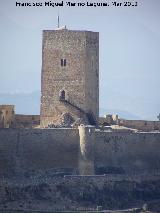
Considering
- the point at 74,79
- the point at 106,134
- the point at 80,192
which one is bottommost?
the point at 80,192

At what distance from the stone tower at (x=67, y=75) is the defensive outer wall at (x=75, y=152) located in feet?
15.2

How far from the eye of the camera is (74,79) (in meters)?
60.5

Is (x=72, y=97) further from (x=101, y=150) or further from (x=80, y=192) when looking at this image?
(x=80, y=192)

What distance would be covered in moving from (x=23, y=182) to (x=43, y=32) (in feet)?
44.9

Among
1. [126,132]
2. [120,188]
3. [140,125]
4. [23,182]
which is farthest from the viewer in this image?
[140,125]

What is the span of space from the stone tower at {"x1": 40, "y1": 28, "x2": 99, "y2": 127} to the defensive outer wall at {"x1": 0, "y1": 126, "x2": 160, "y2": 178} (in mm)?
4625

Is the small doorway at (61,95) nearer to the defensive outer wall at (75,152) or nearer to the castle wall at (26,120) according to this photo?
the castle wall at (26,120)

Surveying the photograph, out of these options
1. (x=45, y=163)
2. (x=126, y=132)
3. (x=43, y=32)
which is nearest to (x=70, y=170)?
(x=45, y=163)

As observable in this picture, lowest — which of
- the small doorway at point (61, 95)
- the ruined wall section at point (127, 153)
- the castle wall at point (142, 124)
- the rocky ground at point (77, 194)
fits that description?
the rocky ground at point (77, 194)

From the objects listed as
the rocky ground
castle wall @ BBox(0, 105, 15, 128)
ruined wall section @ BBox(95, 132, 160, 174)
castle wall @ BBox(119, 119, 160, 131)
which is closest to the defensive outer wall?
ruined wall section @ BBox(95, 132, 160, 174)

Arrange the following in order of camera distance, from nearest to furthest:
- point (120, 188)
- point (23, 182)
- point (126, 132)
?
1. point (23, 182)
2. point (120, 188)
3. point (126, 132)

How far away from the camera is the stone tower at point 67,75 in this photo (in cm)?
6041

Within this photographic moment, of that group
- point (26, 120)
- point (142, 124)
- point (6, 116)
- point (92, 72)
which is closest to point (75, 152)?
point (6, 116)

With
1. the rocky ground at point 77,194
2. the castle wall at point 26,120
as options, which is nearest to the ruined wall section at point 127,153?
the rocky ground at point 77,194
